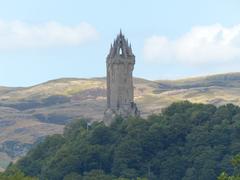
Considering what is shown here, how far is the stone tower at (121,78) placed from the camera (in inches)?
7190

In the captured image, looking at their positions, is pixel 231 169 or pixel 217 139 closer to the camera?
pixel 231 169

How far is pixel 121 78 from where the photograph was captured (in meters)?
186

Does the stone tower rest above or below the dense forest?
above

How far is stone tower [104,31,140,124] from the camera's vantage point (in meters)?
183

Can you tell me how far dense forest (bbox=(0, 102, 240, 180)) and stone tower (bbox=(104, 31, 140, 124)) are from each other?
19.6 ft

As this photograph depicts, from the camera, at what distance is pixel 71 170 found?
159m

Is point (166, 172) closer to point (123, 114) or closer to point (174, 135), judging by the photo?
point (174, 135)

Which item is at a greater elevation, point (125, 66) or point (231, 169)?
point (125, 66)

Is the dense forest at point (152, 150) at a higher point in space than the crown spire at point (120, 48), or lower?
lower

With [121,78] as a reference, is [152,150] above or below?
below

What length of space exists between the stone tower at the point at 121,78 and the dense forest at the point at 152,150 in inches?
235

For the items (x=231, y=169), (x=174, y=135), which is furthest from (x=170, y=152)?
(x=231, y=169)

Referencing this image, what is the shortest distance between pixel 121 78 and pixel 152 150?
21490 millimetres

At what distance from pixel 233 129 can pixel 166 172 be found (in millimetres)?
11936
